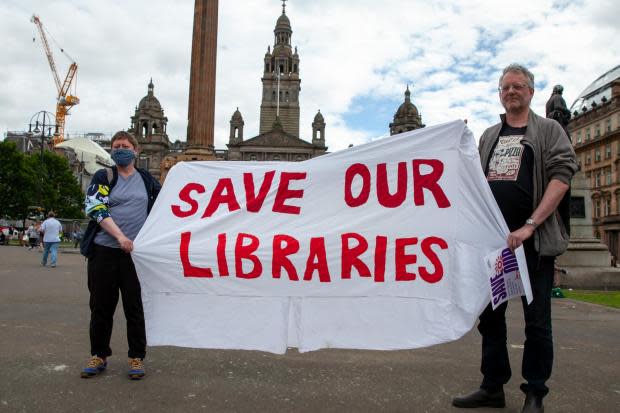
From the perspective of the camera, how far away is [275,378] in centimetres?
397

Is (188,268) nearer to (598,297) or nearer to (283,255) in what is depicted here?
(283,255)

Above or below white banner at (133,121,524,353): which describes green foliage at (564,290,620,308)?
below

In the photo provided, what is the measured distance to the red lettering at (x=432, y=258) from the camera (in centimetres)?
357

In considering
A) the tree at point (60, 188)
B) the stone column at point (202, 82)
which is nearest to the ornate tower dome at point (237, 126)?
the tree at point (60, 188)

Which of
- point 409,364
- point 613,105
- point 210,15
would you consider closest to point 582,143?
point 613,105

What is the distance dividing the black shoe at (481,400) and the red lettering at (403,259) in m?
0.83

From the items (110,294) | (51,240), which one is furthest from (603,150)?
(110,294)

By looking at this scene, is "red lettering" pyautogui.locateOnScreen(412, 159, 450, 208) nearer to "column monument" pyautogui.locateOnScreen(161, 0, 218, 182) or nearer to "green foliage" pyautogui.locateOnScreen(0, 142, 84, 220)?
"column monument" pyautogui.locateOnScreen(161, 0, 218, 182)

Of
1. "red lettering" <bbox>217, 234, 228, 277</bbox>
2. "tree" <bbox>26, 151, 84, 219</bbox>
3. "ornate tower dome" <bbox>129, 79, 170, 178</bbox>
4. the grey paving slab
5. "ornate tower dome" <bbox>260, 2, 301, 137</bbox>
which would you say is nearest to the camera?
the grey paving slab

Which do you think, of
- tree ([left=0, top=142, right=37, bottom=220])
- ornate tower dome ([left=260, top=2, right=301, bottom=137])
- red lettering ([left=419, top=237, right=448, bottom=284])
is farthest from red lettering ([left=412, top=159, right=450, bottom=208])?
ornate tower dome ([left=260, top=2, right=301, bottom=137])

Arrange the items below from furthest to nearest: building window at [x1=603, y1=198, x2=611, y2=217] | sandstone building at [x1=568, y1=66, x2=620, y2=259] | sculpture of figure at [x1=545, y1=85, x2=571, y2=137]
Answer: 1. building window at [x1=603, y1=198, x2=611, y2=217]
2. sandstone building at [x1=568, y1=66, x2=620, y2=259]
3. sculpture of figure at [x1=545, y1=85, x2=571, y2=137]

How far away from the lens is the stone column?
29094 mm

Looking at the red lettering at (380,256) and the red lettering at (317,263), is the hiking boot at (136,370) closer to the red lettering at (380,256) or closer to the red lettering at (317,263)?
the red lettering at (317,263)

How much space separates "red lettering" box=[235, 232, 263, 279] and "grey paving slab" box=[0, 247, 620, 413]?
0.81m
